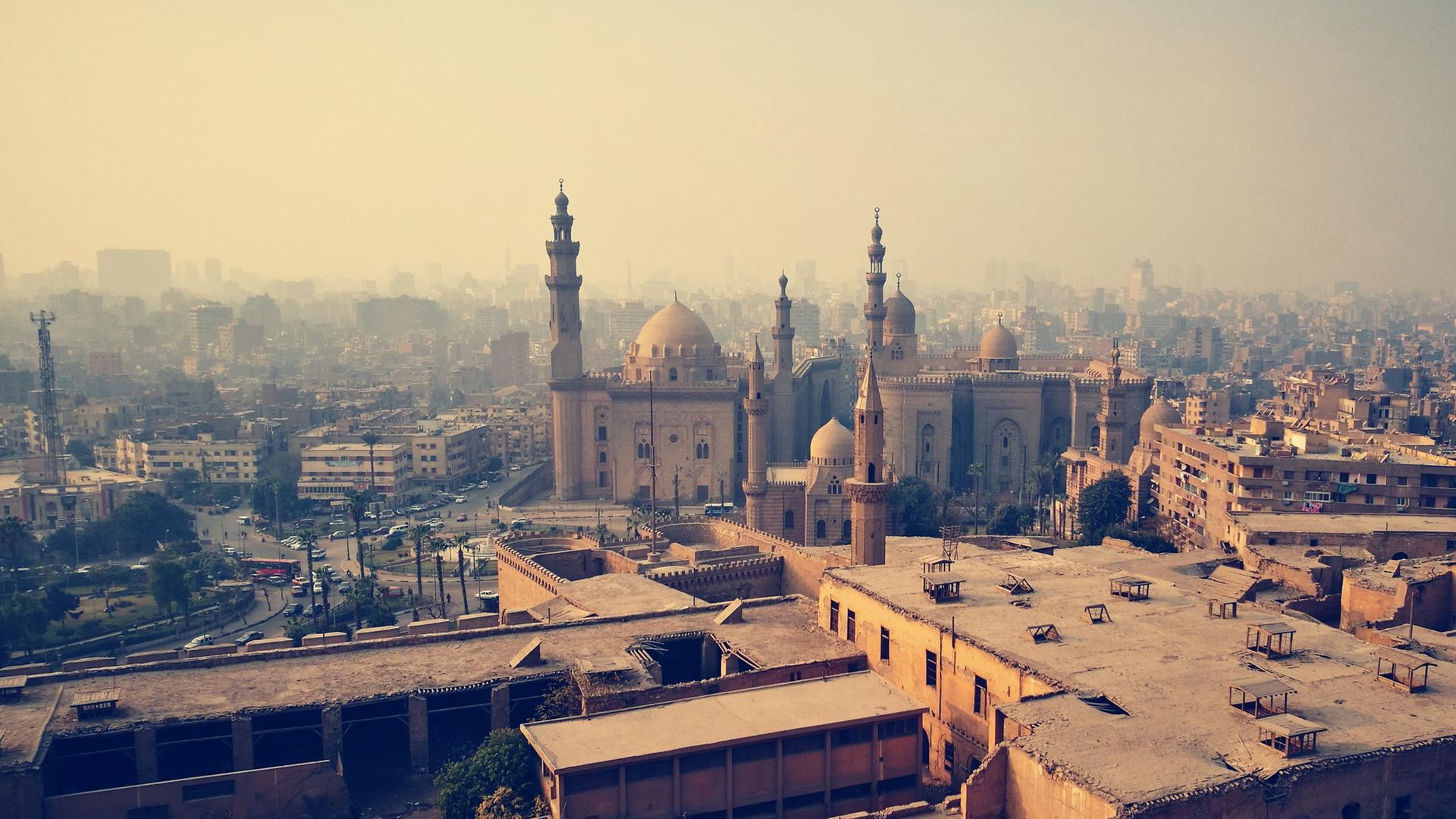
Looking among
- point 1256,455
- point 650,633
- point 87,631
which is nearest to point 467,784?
point 650,633

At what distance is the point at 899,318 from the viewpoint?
66188 mm

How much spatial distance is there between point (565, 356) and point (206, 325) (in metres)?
140

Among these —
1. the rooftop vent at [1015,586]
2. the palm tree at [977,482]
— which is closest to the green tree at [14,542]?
the rooftop vent at [1015,586]

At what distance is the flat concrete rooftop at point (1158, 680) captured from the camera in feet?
59.1

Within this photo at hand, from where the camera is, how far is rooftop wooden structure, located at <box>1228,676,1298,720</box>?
63.7 feet

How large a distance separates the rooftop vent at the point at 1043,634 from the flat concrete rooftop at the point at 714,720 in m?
2.80

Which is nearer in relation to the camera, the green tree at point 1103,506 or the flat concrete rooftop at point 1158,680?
the flat concrete rooftop at point 1158,680

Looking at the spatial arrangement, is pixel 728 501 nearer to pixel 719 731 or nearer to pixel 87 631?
pixel 87 631

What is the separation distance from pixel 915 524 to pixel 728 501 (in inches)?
499

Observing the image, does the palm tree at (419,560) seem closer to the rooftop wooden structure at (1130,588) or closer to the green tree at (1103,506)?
the rooftop wooden structure at (1130,588)

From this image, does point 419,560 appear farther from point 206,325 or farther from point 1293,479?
point 206,325

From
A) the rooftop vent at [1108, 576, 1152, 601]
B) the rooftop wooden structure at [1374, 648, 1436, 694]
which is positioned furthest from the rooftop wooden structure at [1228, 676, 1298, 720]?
the rooftop vent at [1108, 576, 1152, 601]

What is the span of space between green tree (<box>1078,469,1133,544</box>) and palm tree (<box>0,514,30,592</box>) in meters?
43.0

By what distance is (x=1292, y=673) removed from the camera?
70.4 ft
